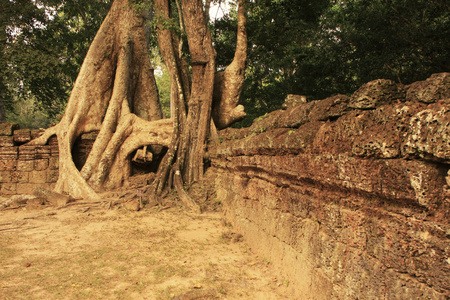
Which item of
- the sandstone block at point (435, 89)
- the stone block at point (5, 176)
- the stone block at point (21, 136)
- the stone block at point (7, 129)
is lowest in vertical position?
the stone block at point (5, 176)

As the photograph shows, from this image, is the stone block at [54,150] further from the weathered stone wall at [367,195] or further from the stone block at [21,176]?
the weathered stone wall at [367,195]

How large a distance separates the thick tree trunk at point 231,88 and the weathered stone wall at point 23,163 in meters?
3.69

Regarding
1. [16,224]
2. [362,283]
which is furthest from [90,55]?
[362,283]

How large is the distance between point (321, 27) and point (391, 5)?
2.22 meters

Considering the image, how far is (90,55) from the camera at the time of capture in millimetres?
9898

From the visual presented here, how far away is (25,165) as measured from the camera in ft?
30.5

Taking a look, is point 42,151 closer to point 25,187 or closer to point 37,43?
point 25,187

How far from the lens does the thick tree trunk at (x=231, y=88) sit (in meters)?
9.10

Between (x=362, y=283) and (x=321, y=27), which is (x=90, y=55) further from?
(x=362, y=283)

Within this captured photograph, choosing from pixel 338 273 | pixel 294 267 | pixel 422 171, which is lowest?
pixel 294 267

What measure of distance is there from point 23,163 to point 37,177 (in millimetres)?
508

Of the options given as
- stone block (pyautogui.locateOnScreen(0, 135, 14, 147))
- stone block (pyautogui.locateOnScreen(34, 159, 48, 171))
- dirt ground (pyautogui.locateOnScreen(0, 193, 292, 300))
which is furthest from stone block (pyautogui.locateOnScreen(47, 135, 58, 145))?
dirt ground (pyautogui.locateOnScreen(0, 193, 292, 300))

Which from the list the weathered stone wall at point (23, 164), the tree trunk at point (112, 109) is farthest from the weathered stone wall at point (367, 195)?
the weathered stone wall at point (23, 164)

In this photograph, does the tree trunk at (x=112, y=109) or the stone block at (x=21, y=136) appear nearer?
the tree trunk at (x=112, y=109)
